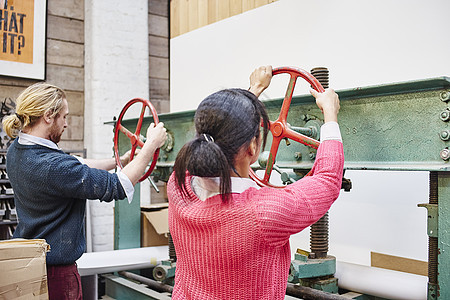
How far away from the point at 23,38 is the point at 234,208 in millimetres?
3333

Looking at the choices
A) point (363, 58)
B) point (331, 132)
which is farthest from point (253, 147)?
point (363, 58)

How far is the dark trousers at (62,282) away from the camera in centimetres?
174

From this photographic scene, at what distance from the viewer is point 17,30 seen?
3.72m

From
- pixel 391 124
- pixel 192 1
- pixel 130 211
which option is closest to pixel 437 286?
pixel 391 124

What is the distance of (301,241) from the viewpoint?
10.5 ft

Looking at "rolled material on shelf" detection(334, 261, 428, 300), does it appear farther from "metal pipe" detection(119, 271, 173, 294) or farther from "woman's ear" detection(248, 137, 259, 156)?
"woman's ear" detection(248, 137, 259, 156)

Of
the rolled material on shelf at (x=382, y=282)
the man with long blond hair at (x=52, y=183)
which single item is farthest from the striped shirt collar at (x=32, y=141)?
the rolled material on shelf at (x=382, y=282)

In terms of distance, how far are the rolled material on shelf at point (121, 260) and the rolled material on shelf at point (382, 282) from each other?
1310mm

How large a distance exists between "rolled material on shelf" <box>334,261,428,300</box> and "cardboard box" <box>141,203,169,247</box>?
1382mm

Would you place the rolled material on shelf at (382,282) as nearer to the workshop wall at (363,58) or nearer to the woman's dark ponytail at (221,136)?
the workshop wall at (363,58)

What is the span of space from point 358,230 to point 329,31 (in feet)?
3.93

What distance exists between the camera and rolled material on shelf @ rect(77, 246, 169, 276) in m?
2.74

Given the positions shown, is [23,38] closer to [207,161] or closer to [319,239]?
[319,239]

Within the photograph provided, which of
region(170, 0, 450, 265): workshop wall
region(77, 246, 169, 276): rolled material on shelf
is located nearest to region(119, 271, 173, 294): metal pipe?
region(77, 246, 169, 276): rolled material on shelf
